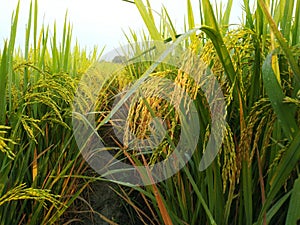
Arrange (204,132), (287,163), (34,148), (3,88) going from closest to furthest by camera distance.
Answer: (287,163) → (204,132) → (3,88) → (34,148)

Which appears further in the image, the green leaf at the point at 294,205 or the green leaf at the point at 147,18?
the green leaf at the point at 147,18

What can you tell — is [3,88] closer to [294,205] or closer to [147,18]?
[147,18]

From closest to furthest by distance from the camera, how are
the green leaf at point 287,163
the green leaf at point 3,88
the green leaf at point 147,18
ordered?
the green leaf at point 287,163 → the green leaf at point 147,18 → the green leaf at point 3,88

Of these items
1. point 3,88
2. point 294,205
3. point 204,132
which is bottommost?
point 294,205

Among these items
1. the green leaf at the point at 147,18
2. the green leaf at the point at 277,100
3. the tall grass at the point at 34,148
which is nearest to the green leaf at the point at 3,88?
the tall grass at the point at 34,148

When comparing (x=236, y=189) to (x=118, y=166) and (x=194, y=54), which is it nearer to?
(x=194, y=54)

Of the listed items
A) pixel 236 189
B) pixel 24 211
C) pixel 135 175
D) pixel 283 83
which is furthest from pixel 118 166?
pixel 283 83

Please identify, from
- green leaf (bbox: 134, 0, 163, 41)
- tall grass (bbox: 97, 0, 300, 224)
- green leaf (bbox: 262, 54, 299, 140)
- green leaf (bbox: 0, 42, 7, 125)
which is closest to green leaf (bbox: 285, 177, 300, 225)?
tall grass (bbox: 97, 0, 300, 224)

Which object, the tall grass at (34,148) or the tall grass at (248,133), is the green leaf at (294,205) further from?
the tall grass at (34,148)

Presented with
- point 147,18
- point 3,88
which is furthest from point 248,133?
point 3,88

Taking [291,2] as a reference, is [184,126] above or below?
below

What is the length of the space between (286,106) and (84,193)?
114 cm

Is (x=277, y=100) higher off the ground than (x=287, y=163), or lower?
higher

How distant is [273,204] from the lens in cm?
122
